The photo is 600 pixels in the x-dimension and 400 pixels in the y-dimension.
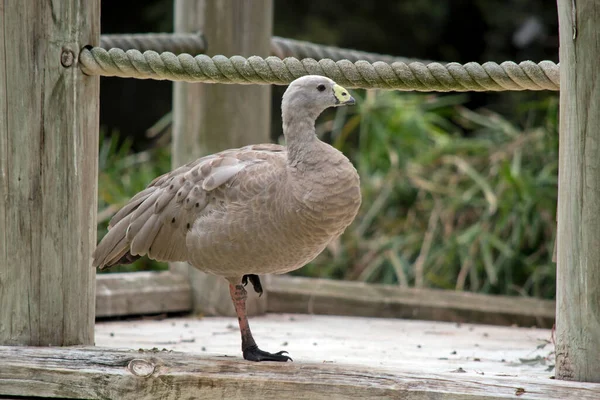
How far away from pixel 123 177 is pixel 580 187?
4.63 metres

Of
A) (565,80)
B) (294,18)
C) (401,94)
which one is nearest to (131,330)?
(565,80)

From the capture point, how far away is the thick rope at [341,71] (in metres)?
3.04

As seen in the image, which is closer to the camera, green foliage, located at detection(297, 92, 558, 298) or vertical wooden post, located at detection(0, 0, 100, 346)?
vertical wooden post, located at detection(0, 0, 100, 346)

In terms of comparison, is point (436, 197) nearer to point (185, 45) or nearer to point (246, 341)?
point (185, 45)

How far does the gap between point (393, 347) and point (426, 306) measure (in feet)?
3.43

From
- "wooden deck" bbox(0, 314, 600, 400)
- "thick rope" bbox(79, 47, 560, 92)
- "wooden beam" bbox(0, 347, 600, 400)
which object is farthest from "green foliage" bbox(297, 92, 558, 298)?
"wooden beam" bbox(0, 347, 600, 400)

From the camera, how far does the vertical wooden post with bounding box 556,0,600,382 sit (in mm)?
2791

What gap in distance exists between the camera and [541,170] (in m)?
6.41

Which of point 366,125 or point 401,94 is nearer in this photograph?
point 366,125

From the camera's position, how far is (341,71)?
3.15 metres

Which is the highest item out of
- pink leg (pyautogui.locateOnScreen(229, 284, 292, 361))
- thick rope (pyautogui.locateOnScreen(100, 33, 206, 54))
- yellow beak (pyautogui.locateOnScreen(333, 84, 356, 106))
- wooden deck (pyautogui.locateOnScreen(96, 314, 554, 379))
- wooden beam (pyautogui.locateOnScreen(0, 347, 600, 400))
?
thick rope (pyautogui.locateOnScreen(100, 33, 206, 54))

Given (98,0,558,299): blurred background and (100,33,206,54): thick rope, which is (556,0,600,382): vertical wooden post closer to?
(100,33,206,54): thick rope

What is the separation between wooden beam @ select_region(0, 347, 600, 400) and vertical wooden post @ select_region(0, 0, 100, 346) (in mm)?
152

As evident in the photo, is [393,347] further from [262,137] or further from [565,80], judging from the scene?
[565,80]
